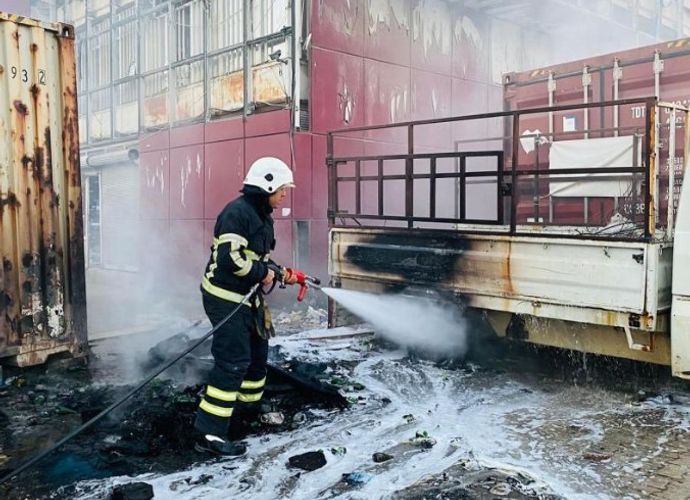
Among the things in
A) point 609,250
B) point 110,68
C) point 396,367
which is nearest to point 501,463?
point 609,250

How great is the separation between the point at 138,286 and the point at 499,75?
8.53 meters

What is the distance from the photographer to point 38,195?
191 inches

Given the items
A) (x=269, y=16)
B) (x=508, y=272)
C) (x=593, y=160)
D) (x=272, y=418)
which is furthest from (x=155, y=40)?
(x=272, y=418)

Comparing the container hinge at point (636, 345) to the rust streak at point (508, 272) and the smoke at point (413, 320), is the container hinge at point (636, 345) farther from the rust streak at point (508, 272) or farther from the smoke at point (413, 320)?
the smoke at point (413, 320)

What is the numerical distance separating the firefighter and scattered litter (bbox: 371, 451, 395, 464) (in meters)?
0.82

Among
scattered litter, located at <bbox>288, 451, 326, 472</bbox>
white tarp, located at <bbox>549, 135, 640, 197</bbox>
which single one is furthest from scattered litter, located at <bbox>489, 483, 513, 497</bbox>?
white tarp, located at <bbox>549, 135, 640, 197</bbox>

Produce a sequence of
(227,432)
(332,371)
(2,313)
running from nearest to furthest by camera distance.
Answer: (227,432), (2,313), (332,371)

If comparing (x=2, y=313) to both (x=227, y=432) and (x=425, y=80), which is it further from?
(x=425, y=80)

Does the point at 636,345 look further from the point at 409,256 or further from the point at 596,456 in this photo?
the point at 409,256

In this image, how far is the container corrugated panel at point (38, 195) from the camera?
4.68 metres

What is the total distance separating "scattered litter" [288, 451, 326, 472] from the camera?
3.81 m

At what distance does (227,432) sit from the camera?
169 inches

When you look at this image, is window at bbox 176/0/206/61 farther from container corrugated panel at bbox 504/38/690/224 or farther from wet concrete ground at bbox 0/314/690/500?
wet concrete ground at bbox 0/314/690/500

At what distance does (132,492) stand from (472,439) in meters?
2.15
